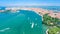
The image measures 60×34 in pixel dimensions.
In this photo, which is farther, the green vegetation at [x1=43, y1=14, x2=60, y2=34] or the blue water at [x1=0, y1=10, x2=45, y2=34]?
the green vegetation at [x1=43, y1=14, x2=60, y2=34]

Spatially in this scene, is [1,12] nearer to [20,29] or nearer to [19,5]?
[19,5]

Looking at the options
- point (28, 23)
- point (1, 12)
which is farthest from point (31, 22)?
point (1, 12)

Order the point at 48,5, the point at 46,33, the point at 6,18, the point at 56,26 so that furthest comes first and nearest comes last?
the point at 48,5 < the point at 6,18 < the point at 56,26 < the point at 46,33

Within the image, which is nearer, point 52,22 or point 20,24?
point 20,24

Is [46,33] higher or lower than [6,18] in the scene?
lower

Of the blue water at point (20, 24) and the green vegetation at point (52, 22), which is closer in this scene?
the blue water at point (20, 24)

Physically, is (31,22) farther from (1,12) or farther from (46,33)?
(1,12)

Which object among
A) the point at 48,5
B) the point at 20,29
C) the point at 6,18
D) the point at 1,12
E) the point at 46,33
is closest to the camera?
the point at 46,33

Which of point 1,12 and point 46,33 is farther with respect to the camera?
point 1,12
